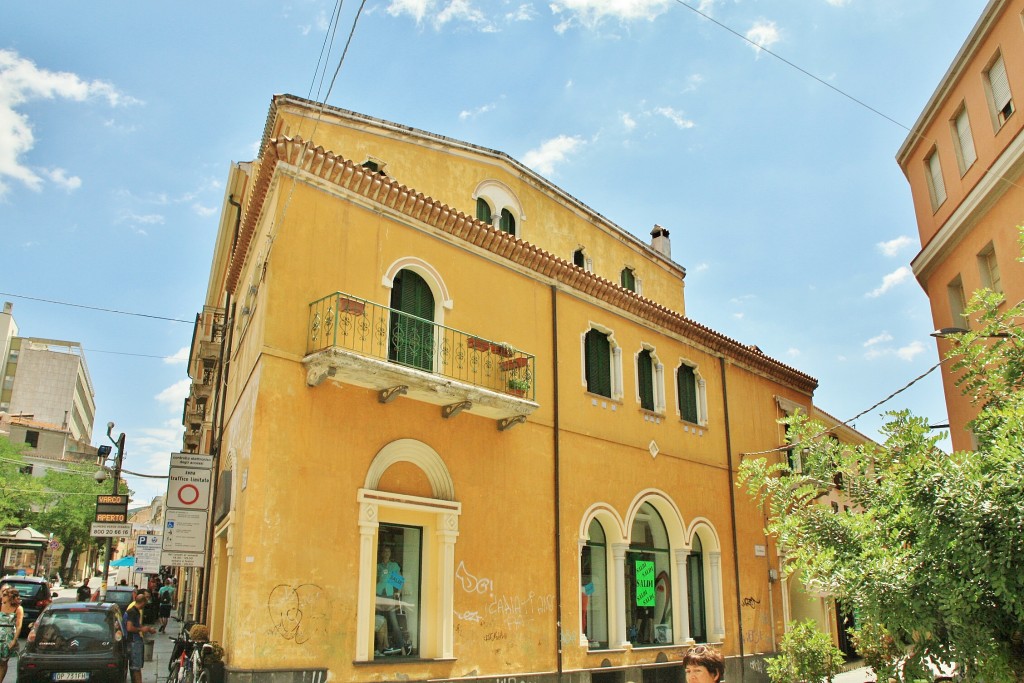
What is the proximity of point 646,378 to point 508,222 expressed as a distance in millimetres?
4761

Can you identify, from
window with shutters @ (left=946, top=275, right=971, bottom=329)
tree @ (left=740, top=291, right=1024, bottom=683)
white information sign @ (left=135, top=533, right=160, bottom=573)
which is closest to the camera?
tree @ (left=740, top=291, right=1024, bottom=683)

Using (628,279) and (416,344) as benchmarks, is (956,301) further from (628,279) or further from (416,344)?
(416,344)

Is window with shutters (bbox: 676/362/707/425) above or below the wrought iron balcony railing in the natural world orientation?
above

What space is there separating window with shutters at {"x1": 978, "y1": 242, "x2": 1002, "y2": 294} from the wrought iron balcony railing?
10347 millimetres

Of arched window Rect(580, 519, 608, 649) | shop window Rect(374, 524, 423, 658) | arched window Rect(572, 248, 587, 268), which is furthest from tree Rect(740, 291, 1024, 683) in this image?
arched window Rect(572, 248, 587, 268)

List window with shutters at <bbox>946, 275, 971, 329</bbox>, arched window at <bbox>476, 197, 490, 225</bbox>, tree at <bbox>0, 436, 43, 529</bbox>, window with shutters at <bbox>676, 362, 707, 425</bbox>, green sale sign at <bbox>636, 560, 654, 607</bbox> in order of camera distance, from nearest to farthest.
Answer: green sale sign at <bbox>636, 560, 654, 607</bbox> < arched window at <bbox>476, 197, 490, 225</bbox> < window with shutters at <bbox>946, 275, 971, 329</bbox> < window with shutters at <bbox>676, 362, 707, 425</bbox> < tree at <bbox>0, 436, 43, 529</bbox>

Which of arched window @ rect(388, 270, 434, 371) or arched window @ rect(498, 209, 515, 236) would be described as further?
arched window @ rect(498, 209, 515, 236)

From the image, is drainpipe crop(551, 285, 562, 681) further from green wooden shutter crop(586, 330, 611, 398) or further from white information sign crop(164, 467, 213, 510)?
white information sign crop(164, 467, 213, 510)

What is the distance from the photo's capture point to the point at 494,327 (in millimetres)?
14609

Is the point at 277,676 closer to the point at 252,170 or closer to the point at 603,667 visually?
the point at 603,667

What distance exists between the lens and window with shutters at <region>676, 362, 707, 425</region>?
1925 centimetres

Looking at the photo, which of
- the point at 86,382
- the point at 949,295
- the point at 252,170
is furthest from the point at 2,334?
the point at 949,295

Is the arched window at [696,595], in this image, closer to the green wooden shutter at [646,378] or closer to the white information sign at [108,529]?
the green wooden shutter at [646,378]

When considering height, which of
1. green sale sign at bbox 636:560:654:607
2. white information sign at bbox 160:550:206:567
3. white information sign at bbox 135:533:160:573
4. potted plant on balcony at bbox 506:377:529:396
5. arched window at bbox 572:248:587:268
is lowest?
green sale sign at bbox 636:560:654:607
